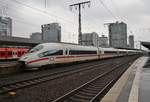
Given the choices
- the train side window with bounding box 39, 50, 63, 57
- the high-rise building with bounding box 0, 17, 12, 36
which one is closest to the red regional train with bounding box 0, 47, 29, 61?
the high-rise building with bounding box 0, 17, 12, 36

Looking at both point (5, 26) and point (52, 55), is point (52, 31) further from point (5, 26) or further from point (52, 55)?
point (52, 55)

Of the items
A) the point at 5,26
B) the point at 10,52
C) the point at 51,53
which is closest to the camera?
the point at 51,53

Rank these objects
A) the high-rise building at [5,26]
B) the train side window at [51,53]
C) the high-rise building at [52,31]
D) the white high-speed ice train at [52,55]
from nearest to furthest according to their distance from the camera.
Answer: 1. the white high-speed ice train at [52,55]
2. the train side window at [51,53]
3. the high-rise building at [5,26]
4. the high-rise building at [52,31]

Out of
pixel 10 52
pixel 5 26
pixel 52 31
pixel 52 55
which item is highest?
pixel 5 26

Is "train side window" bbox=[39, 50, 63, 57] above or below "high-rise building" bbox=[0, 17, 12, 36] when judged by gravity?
below

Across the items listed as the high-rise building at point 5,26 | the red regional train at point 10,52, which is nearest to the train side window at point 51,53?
the red regional train at point 10,52

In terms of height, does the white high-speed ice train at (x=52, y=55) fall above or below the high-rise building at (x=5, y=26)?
below

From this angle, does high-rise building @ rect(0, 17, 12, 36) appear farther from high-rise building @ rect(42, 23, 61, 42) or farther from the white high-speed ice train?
the white high-speed ice train

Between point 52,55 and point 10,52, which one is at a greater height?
point 10,52

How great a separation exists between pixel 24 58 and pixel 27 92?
1092 cm

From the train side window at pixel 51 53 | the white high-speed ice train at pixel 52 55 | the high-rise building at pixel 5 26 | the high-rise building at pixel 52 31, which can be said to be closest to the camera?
the white high-speed ice train at pixel 52 55

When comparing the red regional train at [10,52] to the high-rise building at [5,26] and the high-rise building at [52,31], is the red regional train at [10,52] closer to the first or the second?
the high-rise building at [5,26]

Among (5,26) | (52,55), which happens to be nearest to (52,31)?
(5,26)

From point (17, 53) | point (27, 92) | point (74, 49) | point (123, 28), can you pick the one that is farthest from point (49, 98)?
point (123, 28)
